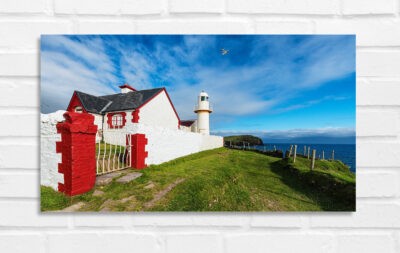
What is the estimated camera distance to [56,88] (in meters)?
1.07

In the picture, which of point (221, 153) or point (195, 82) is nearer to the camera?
point (195, 82)
